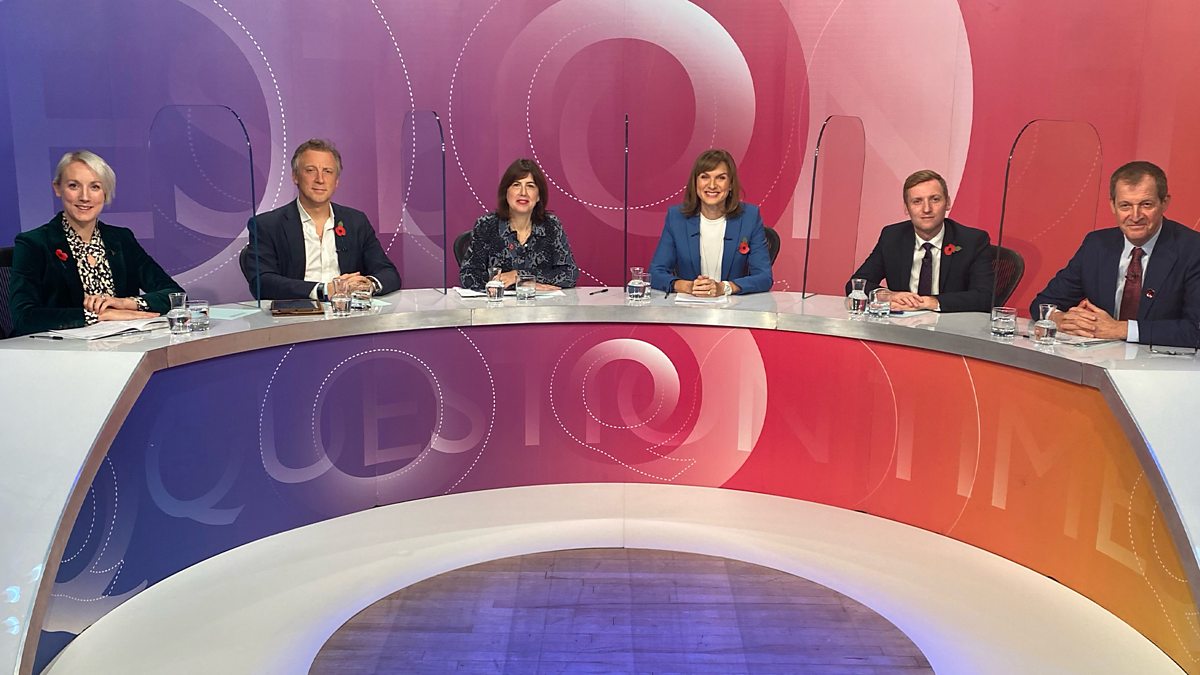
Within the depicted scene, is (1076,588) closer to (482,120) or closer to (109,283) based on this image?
(109,283)

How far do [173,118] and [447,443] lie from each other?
55.0 inches

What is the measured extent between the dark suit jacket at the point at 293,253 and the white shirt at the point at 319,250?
0.02 metres

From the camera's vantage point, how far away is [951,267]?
11.0ft

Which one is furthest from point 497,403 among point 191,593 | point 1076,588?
point 1076,588

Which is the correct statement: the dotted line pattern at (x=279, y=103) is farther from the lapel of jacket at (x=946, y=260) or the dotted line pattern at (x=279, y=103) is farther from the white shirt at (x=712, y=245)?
the lapel of jacket at (x=946, y=260)

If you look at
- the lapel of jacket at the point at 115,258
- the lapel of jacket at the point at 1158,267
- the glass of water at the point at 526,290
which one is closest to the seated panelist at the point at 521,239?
the glass of water at the point at 526,290

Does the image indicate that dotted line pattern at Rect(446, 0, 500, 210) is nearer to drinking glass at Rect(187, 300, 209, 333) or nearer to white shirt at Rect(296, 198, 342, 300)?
white shirt at Rect(296, 198, 342, 300)

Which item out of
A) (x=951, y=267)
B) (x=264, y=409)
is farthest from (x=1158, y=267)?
(x=264, y=409)

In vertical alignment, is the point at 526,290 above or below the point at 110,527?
above

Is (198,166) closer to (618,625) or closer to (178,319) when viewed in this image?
(178,319)

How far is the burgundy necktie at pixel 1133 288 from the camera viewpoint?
2715 mm

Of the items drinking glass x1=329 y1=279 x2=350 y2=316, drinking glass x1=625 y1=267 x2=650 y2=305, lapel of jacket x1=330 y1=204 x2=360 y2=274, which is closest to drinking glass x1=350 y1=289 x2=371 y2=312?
drinking glass x1=329 y1=279 x2=350 y2=316

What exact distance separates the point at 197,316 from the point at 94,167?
59 centimetres

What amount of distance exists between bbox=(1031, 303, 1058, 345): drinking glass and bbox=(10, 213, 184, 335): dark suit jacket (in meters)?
2.56
